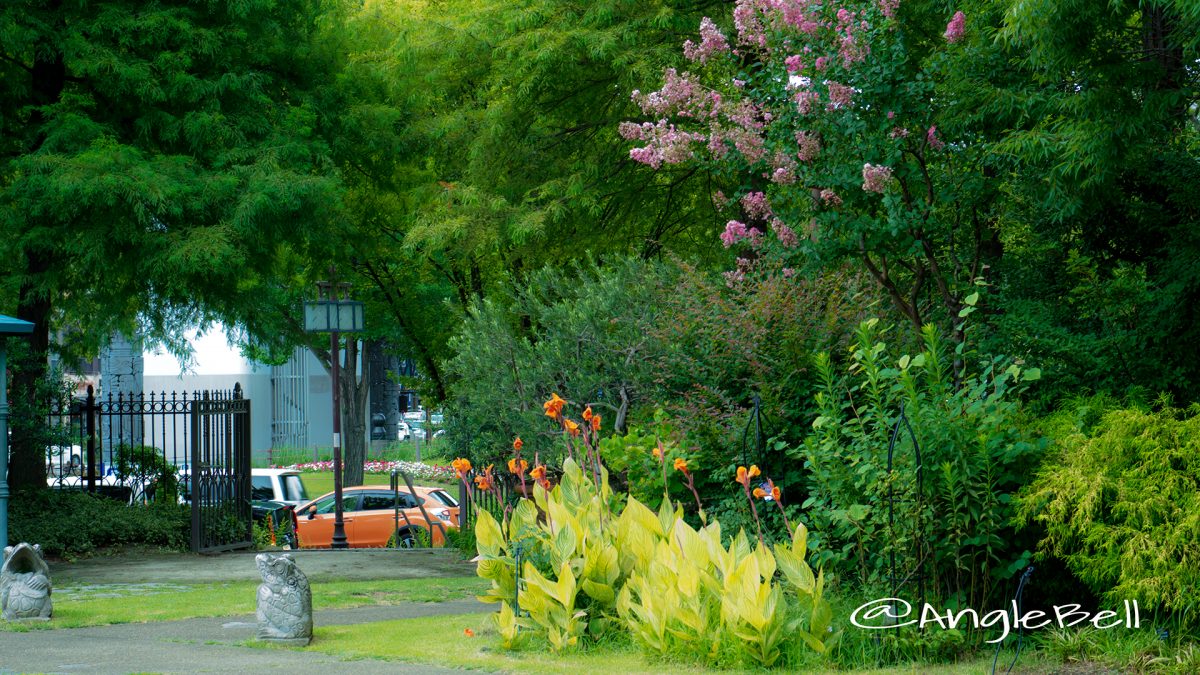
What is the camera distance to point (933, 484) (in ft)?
27.2

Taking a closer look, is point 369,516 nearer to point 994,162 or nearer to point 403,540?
point 403,540

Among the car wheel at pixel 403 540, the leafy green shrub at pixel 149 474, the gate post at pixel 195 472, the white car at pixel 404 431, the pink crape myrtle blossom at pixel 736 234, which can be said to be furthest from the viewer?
the white car at pixel 404 431

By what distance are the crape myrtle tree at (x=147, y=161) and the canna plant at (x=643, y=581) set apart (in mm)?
8620

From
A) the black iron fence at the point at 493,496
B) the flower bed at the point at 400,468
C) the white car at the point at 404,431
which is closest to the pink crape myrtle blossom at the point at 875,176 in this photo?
the black iron fence at the point at 493,496

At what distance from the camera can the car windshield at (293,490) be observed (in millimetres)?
25250

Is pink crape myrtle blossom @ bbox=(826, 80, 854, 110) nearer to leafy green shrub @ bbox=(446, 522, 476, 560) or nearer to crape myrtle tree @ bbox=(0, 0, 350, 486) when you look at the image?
crape myrtle tree @ bbox=(0, 0, 350, 486)

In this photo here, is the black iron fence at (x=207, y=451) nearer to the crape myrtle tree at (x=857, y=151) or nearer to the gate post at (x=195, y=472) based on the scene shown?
the gate post at (x=195, y=472)

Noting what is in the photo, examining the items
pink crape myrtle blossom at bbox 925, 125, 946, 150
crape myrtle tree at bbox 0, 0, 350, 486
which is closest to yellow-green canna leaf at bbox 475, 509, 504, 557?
pink crape myrtle blossom at bbox 925, 125, 946, 150

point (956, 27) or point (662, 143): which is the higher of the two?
point (956, 27)

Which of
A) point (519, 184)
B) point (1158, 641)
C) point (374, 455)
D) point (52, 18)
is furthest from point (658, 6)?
point (374, 455)

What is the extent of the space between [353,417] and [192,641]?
24.3 metres

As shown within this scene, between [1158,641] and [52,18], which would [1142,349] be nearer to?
[1158,641]

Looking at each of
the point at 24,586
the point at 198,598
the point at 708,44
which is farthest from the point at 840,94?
the point at 24,586

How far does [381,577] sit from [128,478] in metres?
7.90
